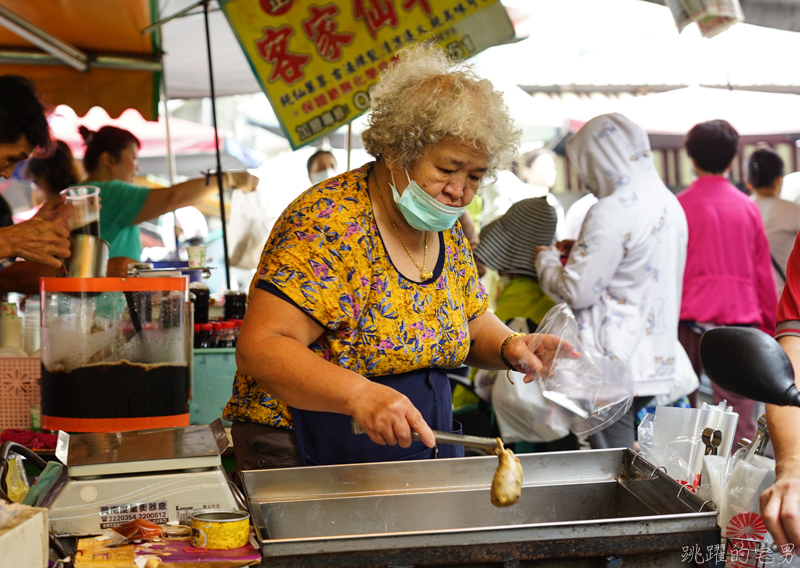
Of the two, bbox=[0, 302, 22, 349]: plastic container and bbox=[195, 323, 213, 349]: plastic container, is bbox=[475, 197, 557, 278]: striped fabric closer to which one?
bbox=[195, 323, 213, 349]: plastic container

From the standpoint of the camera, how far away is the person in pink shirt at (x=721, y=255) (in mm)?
3898

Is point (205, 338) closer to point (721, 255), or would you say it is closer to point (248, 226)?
point (248, 226)

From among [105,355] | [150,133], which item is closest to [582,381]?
[105,355]

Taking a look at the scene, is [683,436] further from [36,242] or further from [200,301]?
[200,301]

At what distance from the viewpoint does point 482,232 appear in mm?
3645

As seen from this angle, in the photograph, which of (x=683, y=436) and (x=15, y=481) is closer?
(x=15, y=481)

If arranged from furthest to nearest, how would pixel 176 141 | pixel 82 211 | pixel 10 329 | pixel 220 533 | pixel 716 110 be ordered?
1. pixel 176 141
2. pixel 716 110
3. pixel 10 329
4. pixel 82 211
5. pixel 220 533

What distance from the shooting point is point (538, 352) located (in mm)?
1768

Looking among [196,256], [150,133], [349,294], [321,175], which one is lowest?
[349,294]

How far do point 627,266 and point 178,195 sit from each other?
7.44 feet

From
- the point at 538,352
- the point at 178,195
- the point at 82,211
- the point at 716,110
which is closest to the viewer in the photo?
the point at 538,352

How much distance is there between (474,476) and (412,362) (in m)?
0.29

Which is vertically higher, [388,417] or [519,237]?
[519,237]

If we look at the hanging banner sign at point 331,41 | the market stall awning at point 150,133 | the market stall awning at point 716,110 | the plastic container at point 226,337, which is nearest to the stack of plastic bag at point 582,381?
the plastic container at point 226,337
